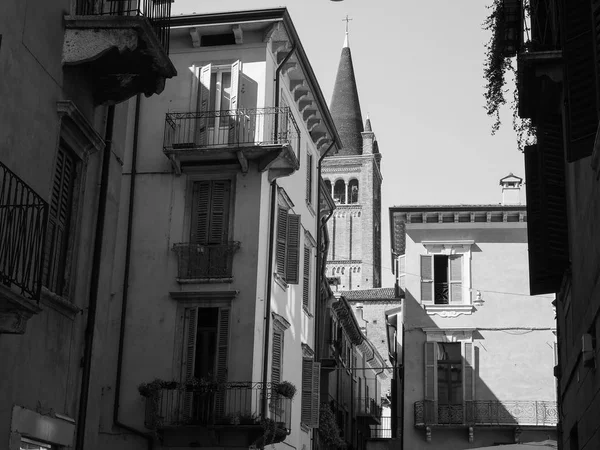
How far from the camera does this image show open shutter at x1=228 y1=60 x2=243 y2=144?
2364 centimetres

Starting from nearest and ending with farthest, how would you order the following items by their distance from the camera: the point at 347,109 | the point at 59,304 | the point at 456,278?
1. the point at 59,304
2. the point at 456,278
3. the point at 347,109

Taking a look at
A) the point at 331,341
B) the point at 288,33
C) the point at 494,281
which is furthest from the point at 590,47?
the point at 331,341

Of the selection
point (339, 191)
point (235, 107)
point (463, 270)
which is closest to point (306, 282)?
point (235, 107)

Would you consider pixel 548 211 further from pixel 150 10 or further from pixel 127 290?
pixel 127 290

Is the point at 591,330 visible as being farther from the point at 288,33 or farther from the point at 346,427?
the point at 346,427

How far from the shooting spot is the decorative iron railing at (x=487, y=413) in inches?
1300

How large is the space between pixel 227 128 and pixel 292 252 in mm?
3715

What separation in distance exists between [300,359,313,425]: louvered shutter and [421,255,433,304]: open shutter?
8.36m

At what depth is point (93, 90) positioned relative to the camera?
12156 millimetres

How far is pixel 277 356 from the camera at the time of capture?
80.2 feet

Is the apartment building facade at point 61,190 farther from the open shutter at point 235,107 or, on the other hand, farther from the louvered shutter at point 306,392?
the louvered shutter at point 306,392

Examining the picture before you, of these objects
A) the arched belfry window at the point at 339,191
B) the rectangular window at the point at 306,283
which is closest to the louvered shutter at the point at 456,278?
the rectangular window at the point at 306,283

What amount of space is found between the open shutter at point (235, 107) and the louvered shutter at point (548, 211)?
10395 mm

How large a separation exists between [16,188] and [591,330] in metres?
5.92
